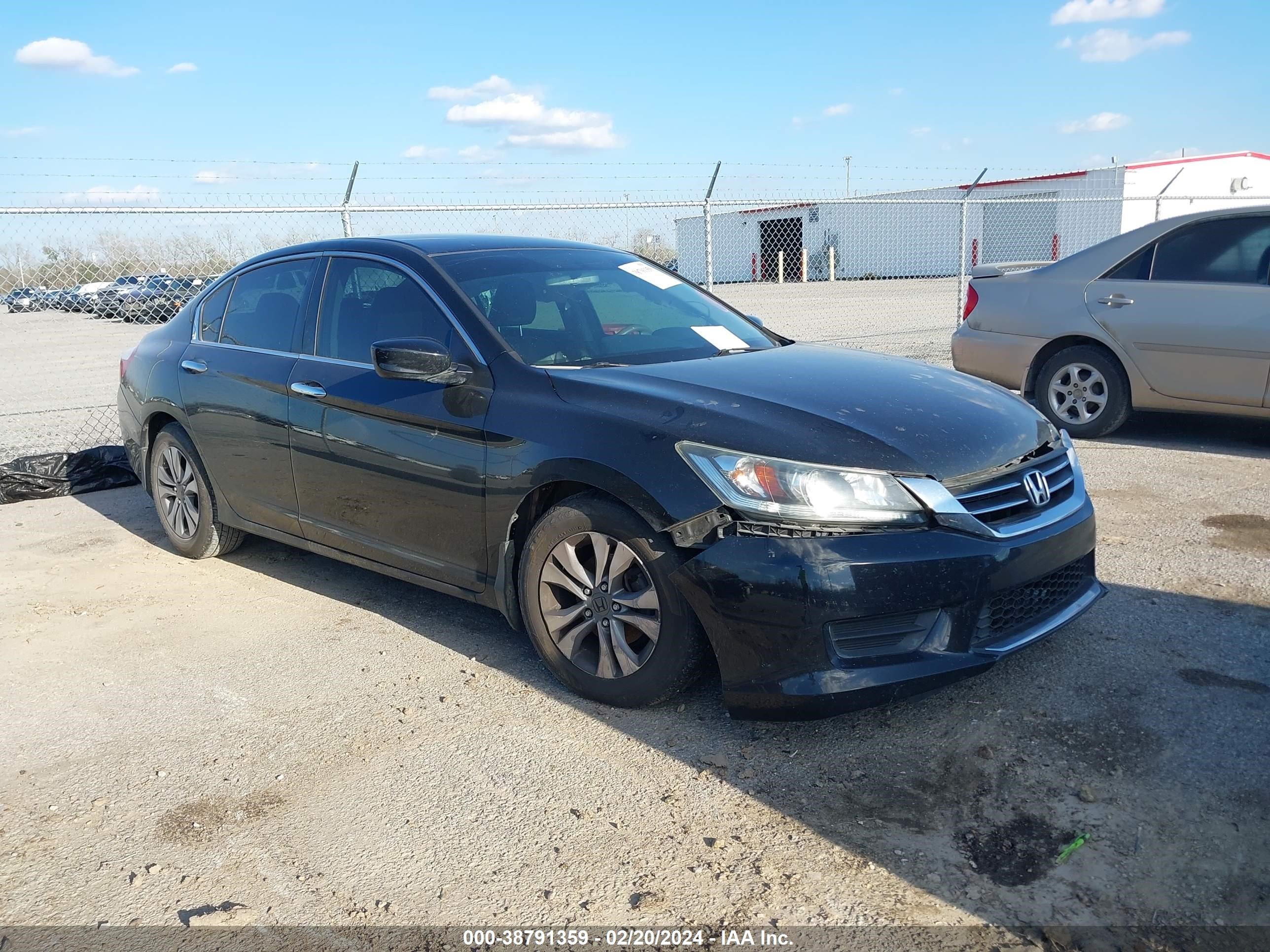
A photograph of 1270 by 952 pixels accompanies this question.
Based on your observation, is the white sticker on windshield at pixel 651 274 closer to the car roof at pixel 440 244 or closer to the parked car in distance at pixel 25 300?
the car roof at pixel 440 244

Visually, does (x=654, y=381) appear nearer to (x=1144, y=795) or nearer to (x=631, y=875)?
(x=631, y=875)

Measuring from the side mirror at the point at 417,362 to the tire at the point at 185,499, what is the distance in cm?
194

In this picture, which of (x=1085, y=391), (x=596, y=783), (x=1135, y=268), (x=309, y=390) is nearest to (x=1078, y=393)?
(x=1085, y=391)

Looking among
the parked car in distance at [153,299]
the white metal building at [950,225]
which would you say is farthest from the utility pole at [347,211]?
the white metal building at [950,225]

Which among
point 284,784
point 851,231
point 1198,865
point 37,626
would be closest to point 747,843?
point 1198,865

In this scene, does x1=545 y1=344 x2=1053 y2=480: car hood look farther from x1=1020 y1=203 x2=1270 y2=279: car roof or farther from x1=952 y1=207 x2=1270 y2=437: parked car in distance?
x1=1020 y1=203 x2=1270 y2=279: car roof

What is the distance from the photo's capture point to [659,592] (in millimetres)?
3188

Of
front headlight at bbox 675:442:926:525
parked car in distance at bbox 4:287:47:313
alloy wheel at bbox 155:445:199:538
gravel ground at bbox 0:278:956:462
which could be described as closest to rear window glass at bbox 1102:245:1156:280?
gravel ground at bbox 0:278:956:462

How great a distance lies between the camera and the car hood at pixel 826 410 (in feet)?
10.3

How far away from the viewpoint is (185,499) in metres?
5.43

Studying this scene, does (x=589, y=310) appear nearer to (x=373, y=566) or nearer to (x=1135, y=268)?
(x=373, y=566)

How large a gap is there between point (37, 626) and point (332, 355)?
1.84 metres

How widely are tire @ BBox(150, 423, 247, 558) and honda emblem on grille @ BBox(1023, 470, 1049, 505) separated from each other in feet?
12.7

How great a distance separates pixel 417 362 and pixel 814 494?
5.11 feet
